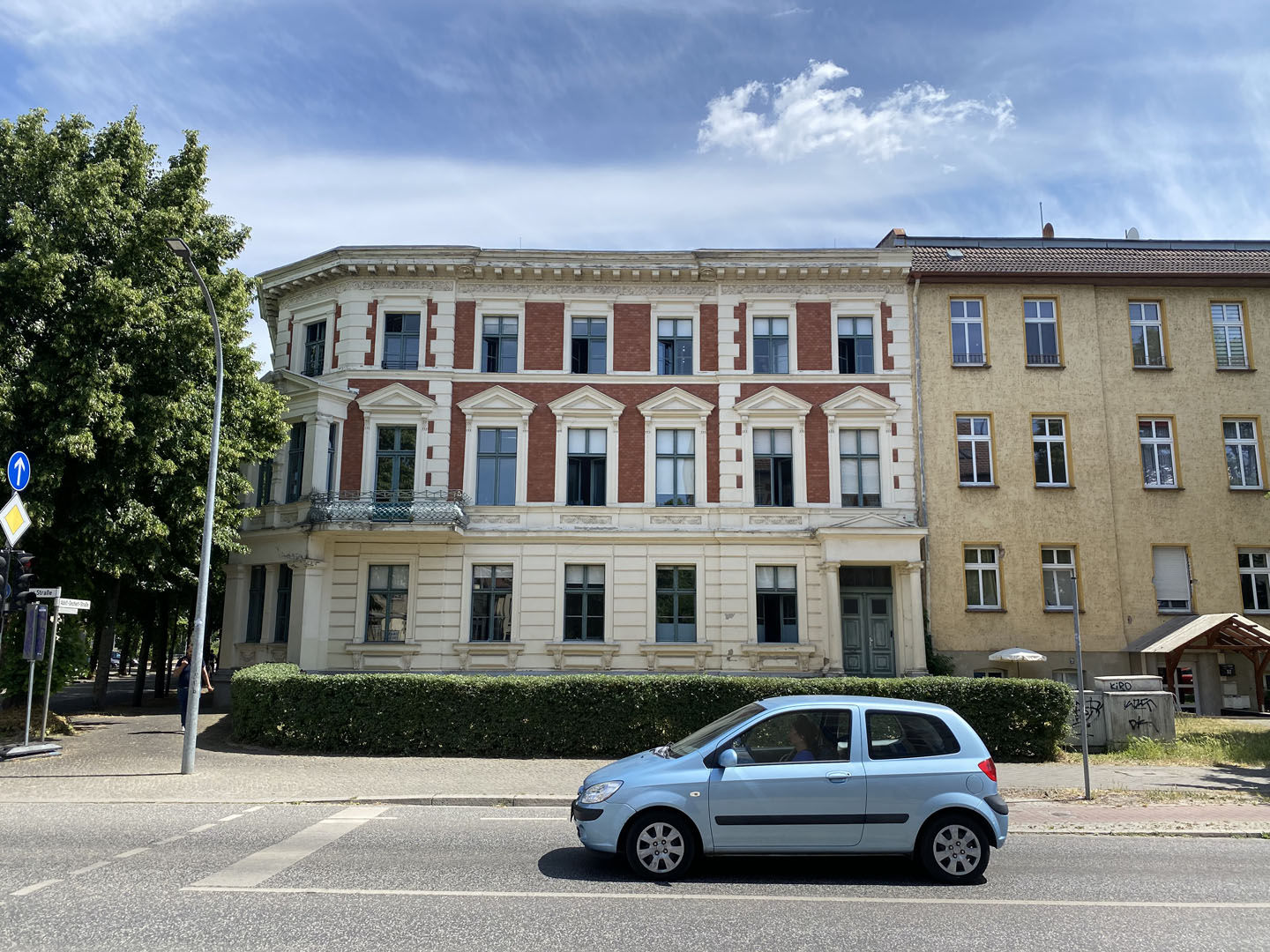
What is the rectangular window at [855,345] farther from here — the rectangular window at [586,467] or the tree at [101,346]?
the tree at [101,346]

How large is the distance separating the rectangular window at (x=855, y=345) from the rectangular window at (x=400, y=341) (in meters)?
12.2

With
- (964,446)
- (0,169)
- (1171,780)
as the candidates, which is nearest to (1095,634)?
(964,446)

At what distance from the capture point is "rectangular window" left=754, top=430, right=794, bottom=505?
24938 mm

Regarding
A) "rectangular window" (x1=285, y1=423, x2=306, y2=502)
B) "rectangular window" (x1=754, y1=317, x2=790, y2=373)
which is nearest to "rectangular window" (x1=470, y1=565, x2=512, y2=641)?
"rectangular window" (x1=285, y1=423, x2=306, y2=502)

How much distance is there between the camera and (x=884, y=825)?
8.13 meters

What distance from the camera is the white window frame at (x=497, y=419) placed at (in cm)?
2497

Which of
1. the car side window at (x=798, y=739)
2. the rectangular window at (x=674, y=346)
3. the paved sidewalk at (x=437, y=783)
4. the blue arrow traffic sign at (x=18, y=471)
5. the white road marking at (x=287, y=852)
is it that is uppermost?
the rectangular window at (x=674, y=346)

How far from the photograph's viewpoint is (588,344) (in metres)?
25.7

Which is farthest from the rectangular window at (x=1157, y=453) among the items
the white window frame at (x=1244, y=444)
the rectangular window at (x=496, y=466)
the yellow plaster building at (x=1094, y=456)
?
the rectangular window at (x=496, y=466)

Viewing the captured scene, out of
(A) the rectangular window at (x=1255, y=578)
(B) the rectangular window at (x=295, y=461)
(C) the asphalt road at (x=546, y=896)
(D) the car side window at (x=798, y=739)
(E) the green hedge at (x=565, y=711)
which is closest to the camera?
(C) the asphalt road at (x=546, y=896)

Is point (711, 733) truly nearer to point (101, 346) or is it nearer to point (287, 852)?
point (287, 852)

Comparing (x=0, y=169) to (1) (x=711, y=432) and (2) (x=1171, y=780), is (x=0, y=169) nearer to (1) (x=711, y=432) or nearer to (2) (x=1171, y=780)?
(1) (x=711, y=432)

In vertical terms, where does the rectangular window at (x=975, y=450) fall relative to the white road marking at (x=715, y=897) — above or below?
above

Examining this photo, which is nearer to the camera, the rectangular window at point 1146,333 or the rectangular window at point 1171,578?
the rectangular window at point 1171,578
